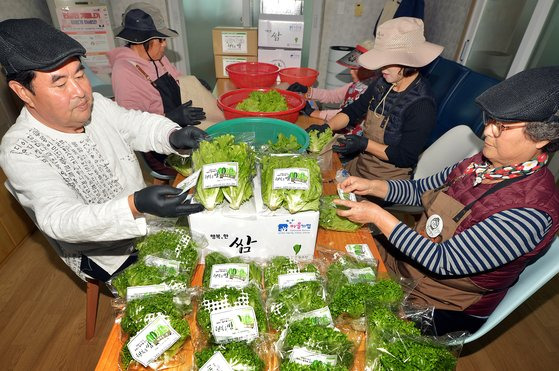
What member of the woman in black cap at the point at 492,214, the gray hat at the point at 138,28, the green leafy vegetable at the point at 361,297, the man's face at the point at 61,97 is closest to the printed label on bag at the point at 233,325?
the green leafy vegetable at the point at 361,297

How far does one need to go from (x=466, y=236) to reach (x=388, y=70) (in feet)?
4.69

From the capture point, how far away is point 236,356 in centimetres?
103

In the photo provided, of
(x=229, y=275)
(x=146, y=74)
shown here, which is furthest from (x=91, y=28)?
(x=229, y=275)

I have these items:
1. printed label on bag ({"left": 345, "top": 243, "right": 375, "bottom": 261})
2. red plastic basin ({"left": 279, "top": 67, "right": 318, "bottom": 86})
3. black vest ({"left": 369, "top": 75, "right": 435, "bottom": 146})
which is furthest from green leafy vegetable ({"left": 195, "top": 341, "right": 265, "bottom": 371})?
red plastic basin ({"left": 279, "top": 67, "right": 318, "bottom": 86})

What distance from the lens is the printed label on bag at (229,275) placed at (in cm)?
127

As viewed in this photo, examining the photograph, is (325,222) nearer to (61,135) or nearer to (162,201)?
(162,201)

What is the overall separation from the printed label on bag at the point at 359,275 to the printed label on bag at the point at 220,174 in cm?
64

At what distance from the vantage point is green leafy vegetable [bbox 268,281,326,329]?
1.19m

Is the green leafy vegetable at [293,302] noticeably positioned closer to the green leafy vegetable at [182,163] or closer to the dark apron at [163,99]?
the green leafy vegetable at [182,163]

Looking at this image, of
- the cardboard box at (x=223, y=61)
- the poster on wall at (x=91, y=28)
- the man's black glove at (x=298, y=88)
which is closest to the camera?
the man's black glove at (x=298, y=88)

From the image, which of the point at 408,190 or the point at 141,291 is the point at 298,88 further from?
the point at 141,291

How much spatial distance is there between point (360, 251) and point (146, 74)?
258 cm

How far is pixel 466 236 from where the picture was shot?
4.60 ft

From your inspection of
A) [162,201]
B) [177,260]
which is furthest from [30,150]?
[177,260]
